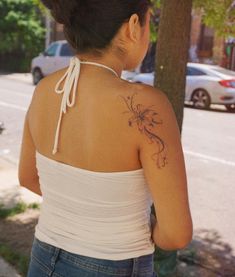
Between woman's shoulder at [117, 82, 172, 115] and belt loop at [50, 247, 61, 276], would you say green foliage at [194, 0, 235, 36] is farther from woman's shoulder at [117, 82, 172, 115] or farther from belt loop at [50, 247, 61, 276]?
belt loop at [50, 247, 61, 276]

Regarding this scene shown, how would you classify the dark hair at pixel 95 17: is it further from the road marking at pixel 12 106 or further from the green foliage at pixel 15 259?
the road marking at pixel 12 106

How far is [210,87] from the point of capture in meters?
14.2

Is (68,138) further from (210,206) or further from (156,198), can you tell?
(210,206)

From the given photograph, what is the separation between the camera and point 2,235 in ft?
14.8

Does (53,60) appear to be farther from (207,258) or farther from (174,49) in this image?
(174,49)

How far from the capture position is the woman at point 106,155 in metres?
1.43

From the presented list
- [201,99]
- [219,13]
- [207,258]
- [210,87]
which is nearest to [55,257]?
[207,258]

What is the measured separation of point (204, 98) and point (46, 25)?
15.2 m

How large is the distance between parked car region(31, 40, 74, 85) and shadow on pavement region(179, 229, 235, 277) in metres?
14.8

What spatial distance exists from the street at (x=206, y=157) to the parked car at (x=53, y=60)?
4.36m

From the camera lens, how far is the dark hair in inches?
57.5

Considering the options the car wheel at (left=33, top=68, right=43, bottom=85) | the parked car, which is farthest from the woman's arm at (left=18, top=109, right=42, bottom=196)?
the car wheel at (left=33, top=68, right=43, bottom=85)

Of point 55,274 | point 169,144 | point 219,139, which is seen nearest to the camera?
point 169,144

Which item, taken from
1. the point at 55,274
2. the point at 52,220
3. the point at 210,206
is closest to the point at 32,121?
the point at 52,220
